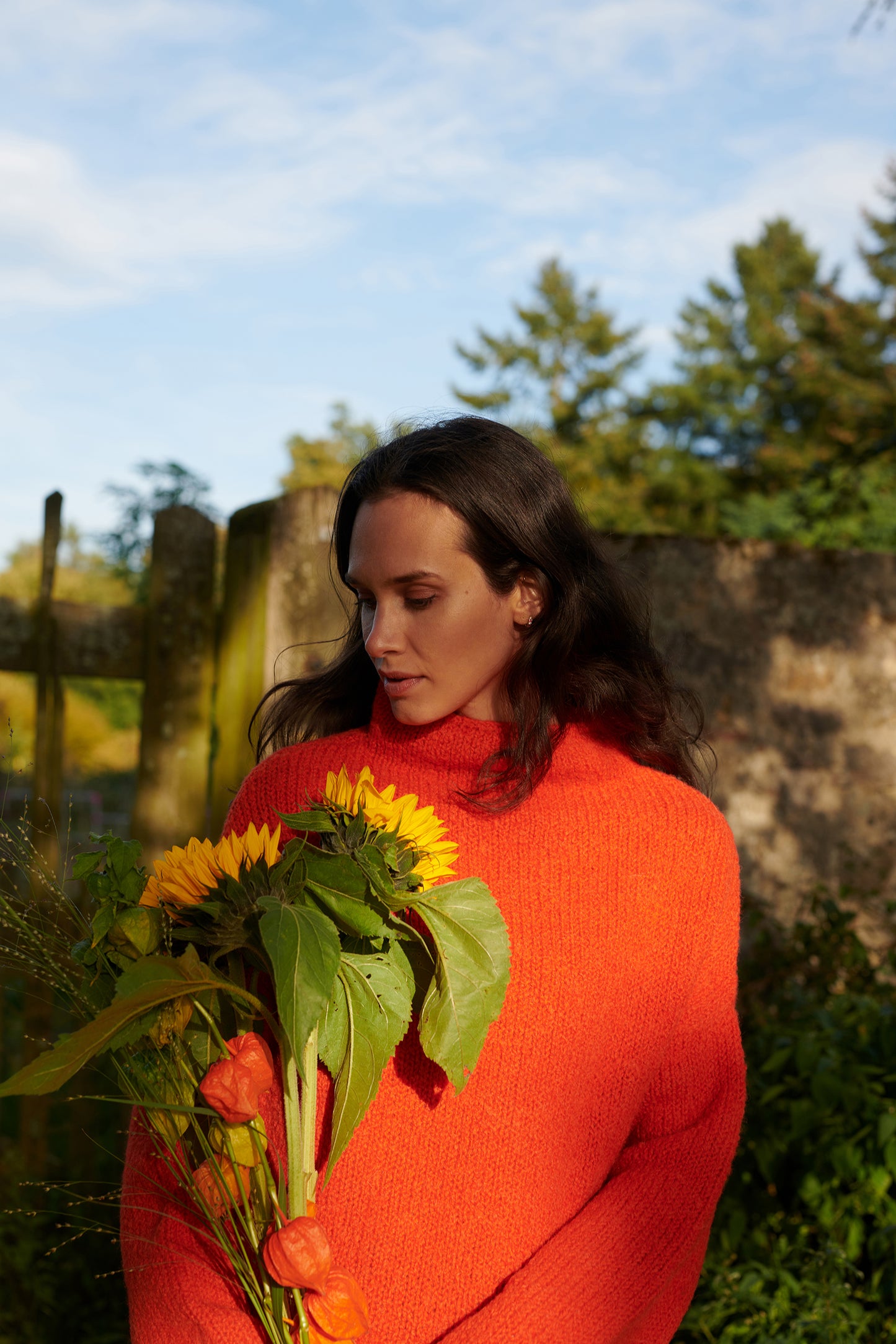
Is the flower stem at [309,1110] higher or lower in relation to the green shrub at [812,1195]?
higher

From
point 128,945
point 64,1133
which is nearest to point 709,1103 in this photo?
point 128,945

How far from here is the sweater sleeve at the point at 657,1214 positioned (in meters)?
1.42

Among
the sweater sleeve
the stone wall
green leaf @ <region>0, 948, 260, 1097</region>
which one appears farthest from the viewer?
the stone wall

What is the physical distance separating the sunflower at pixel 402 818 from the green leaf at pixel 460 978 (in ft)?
0.11

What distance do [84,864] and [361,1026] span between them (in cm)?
36

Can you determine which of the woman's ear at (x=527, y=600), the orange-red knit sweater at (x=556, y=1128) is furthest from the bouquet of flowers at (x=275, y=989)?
the woman's ear at (x=527, y=600)

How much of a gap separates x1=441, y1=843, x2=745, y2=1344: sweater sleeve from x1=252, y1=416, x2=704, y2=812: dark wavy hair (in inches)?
12.9

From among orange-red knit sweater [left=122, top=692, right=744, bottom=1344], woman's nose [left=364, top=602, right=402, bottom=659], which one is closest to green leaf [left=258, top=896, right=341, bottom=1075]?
orange-red knit sweater [left=122, top=692, right=744, bottom=1344]

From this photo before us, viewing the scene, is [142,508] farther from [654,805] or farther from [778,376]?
[778,376]

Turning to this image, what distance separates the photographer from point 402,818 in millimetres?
1277

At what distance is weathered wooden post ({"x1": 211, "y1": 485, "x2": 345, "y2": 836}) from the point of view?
2809 mm

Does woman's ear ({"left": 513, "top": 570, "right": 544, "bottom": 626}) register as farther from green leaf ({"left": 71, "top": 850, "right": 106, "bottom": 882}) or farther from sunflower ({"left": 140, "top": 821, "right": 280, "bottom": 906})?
green leaf ({"left": 71, "top": 850, "right": 106, "bottom": 882})

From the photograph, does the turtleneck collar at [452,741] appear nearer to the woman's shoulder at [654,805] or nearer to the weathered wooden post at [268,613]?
the woman's shoulder at [654,805]

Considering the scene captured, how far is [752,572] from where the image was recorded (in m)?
3.90
